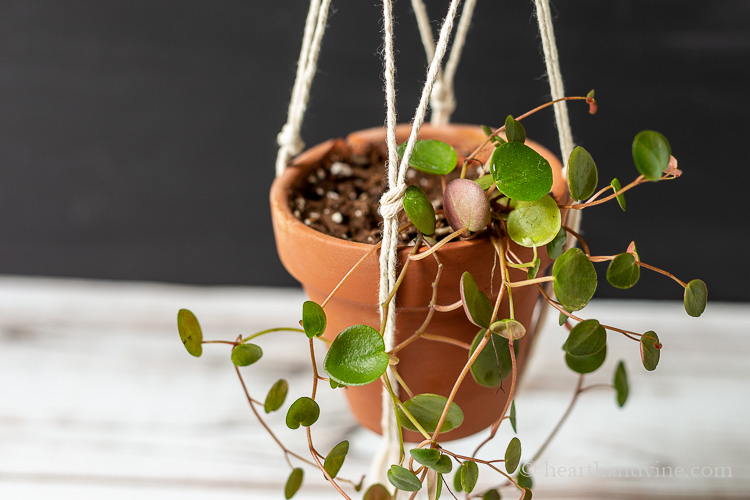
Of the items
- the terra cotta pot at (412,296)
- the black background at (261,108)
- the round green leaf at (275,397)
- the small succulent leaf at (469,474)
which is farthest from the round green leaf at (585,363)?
A: the black background at (261,108)

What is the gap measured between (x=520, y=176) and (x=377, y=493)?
1.05ft

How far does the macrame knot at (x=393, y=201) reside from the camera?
20.1 inches

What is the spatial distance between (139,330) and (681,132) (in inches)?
42.2

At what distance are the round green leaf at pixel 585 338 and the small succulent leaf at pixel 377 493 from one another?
0.71ft

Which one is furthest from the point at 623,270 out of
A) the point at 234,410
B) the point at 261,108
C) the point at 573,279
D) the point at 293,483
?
the point at 261,108

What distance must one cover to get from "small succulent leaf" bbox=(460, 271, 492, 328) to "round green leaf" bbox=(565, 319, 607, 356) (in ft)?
0.25

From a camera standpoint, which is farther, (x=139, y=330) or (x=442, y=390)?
(x=139, y=330)

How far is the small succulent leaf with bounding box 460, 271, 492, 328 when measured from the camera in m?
0.51

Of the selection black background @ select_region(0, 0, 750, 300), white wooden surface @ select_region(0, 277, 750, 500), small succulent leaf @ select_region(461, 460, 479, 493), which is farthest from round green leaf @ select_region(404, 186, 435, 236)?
black background @ select_region(0, 0, 750, 300)

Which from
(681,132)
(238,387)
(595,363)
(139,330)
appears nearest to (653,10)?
(681,132)

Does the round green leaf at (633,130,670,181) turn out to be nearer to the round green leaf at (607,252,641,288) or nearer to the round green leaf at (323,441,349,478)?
the round green leaf at (607,252,641,288)

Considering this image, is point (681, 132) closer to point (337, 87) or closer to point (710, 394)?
point (710, 394)

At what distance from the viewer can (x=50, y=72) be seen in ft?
3.84

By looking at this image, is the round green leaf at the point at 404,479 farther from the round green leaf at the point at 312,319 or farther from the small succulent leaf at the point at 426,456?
the round green leaf at the point at 312,319
